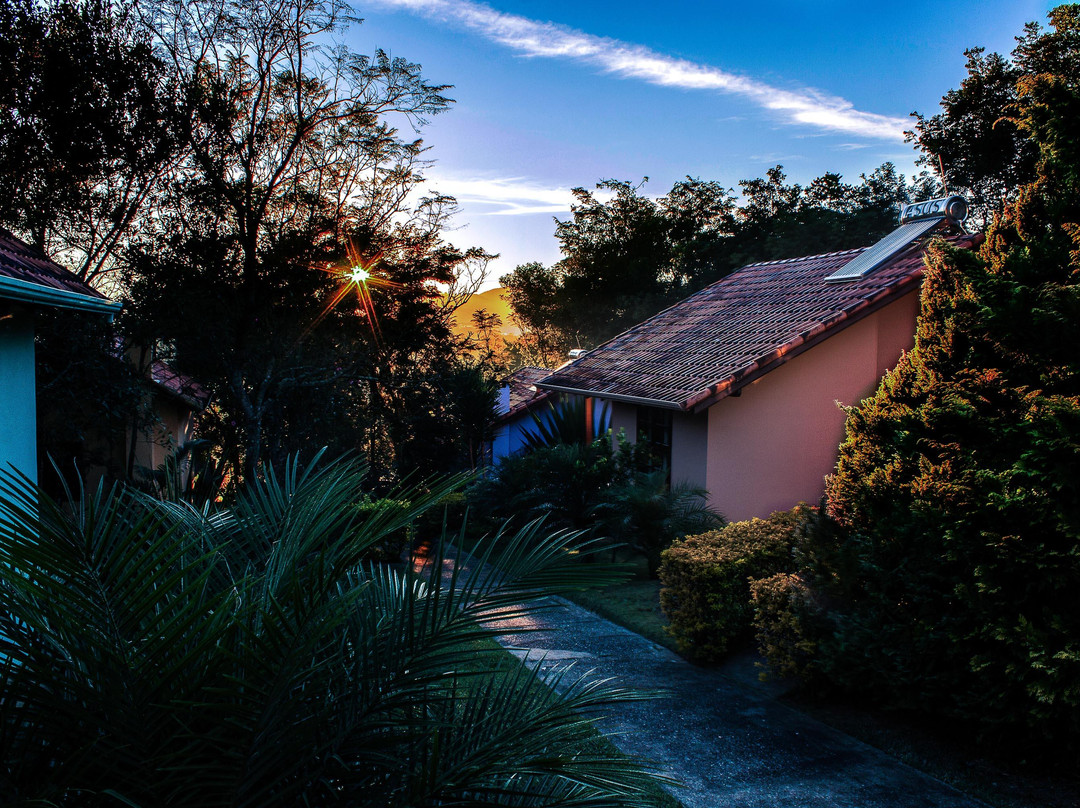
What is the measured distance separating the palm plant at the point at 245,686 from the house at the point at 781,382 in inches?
346

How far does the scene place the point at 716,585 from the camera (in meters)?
7.63

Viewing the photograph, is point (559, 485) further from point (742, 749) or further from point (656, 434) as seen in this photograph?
point (742, 749)

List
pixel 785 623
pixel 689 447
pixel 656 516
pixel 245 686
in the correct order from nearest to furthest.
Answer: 1. pixel 245 686
2. pixel 785 623
3. pixel 656 516
4. pixel 689 447

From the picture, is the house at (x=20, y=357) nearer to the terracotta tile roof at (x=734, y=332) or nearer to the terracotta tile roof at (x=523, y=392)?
the terracotta tile roof at (x=734, y=332)

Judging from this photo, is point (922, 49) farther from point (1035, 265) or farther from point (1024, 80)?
point (1035, 265)

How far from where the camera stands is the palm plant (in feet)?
6.35

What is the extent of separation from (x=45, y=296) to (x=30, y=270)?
1.45 m

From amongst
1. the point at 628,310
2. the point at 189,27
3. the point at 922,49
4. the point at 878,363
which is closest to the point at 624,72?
the point at 922,49

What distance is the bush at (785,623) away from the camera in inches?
249

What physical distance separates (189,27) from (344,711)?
14175 mm

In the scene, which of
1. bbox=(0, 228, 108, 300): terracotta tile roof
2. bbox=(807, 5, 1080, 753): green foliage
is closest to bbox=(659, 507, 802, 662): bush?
bbox=(807, 5, 1080, 753): green foliage

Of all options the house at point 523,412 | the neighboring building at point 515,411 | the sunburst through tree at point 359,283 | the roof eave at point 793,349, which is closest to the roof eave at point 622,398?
the roof eave at point 793,349

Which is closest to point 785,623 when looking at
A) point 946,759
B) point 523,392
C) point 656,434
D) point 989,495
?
point 946,759

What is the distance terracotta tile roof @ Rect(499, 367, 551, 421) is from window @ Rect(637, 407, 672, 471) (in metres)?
5.33
